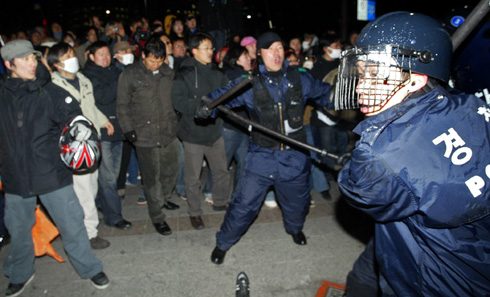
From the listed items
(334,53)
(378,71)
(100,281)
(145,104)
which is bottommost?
(100,281)

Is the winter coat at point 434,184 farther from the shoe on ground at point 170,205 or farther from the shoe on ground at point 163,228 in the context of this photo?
the shoe on ground at point 170,205

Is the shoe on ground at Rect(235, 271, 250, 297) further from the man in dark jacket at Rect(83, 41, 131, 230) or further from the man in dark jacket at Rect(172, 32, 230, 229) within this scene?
the man in dark jacket at Rect(83, 41, 131, 230)

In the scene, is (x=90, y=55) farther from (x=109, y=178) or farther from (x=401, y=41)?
(x=401, y=41)

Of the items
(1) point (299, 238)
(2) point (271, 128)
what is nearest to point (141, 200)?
(1) point (299, 238)

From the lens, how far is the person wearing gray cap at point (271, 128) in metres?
3.43

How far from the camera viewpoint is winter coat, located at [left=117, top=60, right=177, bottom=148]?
3895 millimetres

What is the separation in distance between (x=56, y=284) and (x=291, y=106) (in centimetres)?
293

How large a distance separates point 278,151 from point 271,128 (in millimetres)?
256

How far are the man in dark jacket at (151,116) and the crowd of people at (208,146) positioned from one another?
0.01m

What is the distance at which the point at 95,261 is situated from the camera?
10.6ft

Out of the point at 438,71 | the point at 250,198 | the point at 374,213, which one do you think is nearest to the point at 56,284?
the point at 250,198

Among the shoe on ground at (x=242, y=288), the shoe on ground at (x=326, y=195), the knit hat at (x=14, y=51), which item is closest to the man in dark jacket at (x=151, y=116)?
the knit hat at (x=14, y=51)

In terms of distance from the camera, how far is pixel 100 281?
3.18m

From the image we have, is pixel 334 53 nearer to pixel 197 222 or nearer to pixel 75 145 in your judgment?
pixel 197 222
